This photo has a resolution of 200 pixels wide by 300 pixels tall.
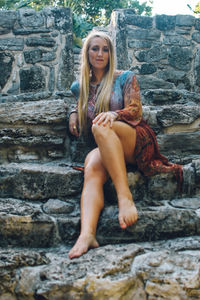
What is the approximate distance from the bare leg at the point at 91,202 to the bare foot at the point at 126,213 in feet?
0.46

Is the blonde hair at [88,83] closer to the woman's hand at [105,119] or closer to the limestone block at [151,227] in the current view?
the woman's hand at [105,119]

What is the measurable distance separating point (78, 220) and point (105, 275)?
518 millimetres

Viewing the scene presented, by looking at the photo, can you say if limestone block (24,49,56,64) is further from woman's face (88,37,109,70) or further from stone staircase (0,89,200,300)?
woman's face (88,37,109,70)

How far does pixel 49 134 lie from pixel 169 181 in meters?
1.04

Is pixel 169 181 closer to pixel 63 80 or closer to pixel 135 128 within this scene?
pixel 135 128

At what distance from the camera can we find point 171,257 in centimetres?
167

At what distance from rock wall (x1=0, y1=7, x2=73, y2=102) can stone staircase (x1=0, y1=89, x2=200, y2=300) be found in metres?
1.33

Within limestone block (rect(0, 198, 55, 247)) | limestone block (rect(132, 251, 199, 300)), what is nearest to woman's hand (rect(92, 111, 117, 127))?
limestone block (rect(0, 198, 55, 247))

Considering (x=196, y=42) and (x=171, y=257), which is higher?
(x=196, y=42)

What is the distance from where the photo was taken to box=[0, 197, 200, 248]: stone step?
6.40ft

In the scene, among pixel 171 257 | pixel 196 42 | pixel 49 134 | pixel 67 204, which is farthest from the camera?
pixel 196 42

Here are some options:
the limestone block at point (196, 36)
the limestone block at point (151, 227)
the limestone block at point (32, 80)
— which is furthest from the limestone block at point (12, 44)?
the limestone block at point (151, 227)

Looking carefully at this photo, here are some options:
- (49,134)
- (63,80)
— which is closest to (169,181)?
(49,134)

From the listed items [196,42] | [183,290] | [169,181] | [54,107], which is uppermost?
[196,42]
